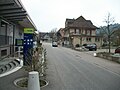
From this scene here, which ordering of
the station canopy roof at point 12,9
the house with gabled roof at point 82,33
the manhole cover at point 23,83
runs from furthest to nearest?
the house with gabled roof at point 82,33, the station canopy roof at point 12,9, the manhole cover at point 23,83

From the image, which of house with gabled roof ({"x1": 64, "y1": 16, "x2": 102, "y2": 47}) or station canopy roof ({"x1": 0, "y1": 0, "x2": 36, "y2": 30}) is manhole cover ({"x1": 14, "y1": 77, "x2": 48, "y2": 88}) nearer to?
station canopy roof ({"x1": 0, "y1": 0, "x2": 36, "y2": 30})

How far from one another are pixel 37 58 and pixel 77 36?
172 feet

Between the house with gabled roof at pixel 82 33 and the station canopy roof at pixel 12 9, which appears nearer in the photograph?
the station canopy roof at pixel 12 9

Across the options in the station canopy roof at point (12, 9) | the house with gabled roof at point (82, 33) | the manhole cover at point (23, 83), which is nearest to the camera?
the manhole cover at point (23, 83)

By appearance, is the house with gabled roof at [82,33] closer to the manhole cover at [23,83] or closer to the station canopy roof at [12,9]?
the station canopy roof at [12,9]

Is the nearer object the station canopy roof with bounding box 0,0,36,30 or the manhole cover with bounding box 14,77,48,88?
the manhole cover with bounding box 14,77,48,88

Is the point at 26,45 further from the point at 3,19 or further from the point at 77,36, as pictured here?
the point at 77,36

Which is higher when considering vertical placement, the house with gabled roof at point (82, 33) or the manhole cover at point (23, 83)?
the house with gabled roof at point (82, 33)

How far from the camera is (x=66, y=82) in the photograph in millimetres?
9320

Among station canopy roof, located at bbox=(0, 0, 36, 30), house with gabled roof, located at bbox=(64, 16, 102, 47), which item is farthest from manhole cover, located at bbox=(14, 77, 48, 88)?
house with gabled roof, located at bbox=(64, 16, 102, 47)

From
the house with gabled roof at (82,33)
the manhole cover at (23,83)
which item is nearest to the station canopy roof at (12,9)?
the manhole cover at (23,83)

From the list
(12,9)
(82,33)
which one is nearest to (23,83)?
(12,9)

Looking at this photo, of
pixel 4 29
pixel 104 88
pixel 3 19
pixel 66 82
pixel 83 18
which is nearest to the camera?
pixel 104 88

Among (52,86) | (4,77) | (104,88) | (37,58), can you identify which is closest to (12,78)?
(4,77)
